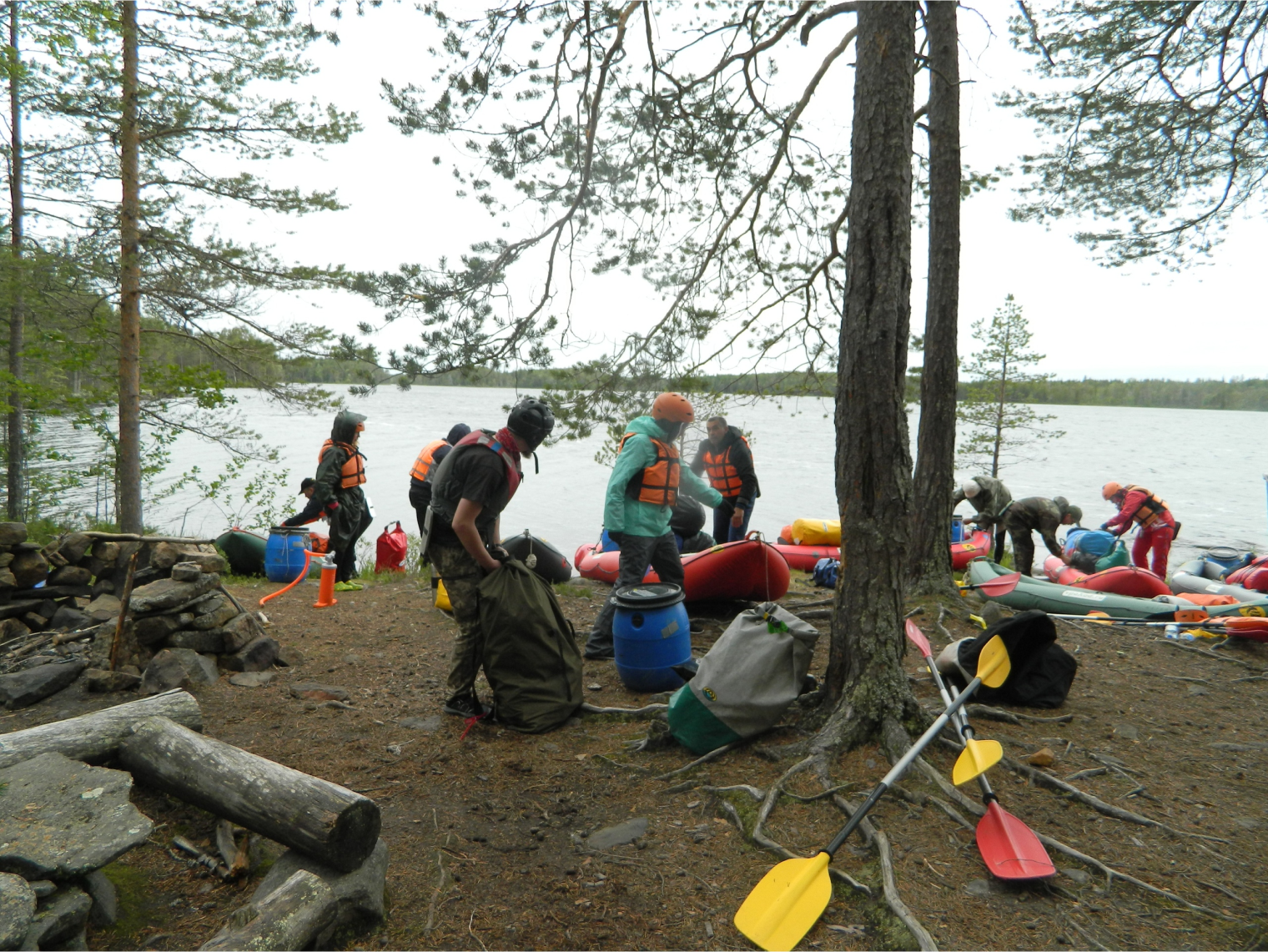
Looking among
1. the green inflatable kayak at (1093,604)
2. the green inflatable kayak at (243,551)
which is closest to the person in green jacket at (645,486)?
the green inflatable kayak at (1093,604)

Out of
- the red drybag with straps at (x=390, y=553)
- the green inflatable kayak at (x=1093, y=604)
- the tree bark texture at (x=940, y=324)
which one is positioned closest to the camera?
the tree bark texture at (x=940, y=324)

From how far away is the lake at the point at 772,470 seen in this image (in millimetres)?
15000

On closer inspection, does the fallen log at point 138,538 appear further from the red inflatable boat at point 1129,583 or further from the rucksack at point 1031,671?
the red inflatable boat at point 1129,583

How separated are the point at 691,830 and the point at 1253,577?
332 inches

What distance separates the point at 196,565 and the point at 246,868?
249 cm

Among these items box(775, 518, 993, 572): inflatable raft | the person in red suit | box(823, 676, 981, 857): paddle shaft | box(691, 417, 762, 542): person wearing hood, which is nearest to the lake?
box(691, 417, 762, 542): person wearing hood

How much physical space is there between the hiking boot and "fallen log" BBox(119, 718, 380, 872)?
4.11 feet

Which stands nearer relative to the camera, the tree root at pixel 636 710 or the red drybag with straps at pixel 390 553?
the tree root at pixel 636 710

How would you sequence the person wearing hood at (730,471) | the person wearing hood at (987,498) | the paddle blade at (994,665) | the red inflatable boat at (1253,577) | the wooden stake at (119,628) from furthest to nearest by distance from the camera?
the person wearing hood at (987,498) < the red inflatable boat at (1253,577) < the person wearing hood at (730,471) < the wooden stake at (119,628) < the paddle blade at (994,665)

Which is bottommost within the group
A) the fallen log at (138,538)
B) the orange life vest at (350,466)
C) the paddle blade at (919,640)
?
the paddle blade at (919,640)

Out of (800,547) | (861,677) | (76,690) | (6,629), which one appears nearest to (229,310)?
(6,629)

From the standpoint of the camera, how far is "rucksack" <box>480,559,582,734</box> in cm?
375

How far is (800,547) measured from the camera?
9102 millimetres

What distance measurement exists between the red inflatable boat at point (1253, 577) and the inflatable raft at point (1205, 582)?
0.39 ft
